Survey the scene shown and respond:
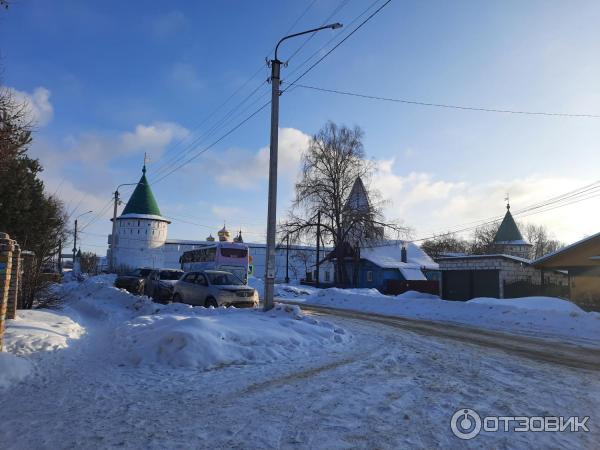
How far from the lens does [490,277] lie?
94.1 feet

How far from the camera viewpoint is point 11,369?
6.43 meters

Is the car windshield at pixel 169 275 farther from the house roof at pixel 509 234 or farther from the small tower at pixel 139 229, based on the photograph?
the house roof at pixel 509 234

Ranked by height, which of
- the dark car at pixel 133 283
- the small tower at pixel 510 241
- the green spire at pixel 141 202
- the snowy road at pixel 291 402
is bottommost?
the snowy road at pixel 291 402

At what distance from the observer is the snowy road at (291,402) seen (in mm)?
4301

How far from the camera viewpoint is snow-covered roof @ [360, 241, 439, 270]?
4984 centimetres

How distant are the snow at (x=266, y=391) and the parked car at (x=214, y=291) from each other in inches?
230

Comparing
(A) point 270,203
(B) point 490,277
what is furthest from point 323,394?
(B) point 490,277

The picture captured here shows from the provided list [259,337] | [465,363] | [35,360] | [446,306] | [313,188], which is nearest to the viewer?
[35,360]

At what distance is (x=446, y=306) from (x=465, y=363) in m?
14.0

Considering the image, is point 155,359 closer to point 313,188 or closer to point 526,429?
point 526,429

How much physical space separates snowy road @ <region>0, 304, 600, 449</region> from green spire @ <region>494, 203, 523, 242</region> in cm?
7140

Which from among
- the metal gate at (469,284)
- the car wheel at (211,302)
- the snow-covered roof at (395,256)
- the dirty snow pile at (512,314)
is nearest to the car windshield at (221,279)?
the car wheel at (211,302)

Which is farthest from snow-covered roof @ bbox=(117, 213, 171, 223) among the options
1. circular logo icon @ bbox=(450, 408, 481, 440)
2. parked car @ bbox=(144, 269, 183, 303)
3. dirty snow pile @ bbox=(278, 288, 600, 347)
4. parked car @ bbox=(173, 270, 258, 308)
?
circular logo icon @ bbox=(450, 408, 481, 440)

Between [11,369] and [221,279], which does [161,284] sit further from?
[11,369]
